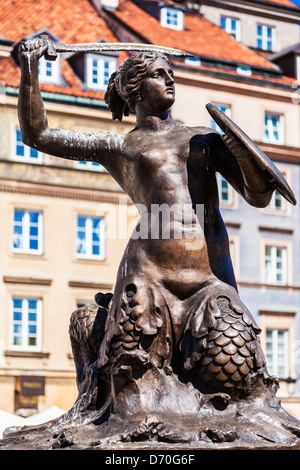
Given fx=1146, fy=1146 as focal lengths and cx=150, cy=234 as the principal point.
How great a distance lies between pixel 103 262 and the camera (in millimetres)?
31453

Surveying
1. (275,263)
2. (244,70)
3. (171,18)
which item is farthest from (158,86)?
(171,18)

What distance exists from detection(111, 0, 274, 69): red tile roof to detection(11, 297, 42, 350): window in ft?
31.6

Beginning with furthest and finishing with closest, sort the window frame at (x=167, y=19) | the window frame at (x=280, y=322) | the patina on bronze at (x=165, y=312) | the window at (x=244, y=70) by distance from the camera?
the window frame at (x=167, y=19), the window at (x=244, y=70), the window frame at (x=280, y=322), the patina on bronze at (x=165, y=312)

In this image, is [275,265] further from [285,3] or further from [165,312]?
[165,312]

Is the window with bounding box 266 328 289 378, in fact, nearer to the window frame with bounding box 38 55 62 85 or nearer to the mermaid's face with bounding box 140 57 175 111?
the window frame with bounding box 38 55 62 85

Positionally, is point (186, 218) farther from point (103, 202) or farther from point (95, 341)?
point (103, 202)

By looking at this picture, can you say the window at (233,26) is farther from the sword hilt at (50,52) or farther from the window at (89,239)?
the sword hilt at (50,52)

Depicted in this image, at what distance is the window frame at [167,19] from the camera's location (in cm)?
3700

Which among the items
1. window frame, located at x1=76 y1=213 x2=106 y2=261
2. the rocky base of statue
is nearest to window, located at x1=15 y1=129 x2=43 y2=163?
window frame, located at x1=76 y1=213 x2=106 y2=261

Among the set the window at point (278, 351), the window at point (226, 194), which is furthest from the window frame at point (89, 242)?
the window at point (278, 351)

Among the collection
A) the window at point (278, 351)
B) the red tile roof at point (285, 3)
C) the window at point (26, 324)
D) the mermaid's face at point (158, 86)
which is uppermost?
the red tile roof at point (285, 3)

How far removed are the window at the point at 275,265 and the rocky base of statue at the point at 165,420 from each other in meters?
29.2

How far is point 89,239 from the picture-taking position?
103ft

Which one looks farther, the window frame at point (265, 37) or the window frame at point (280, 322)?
the window frame at point (265, 37)
